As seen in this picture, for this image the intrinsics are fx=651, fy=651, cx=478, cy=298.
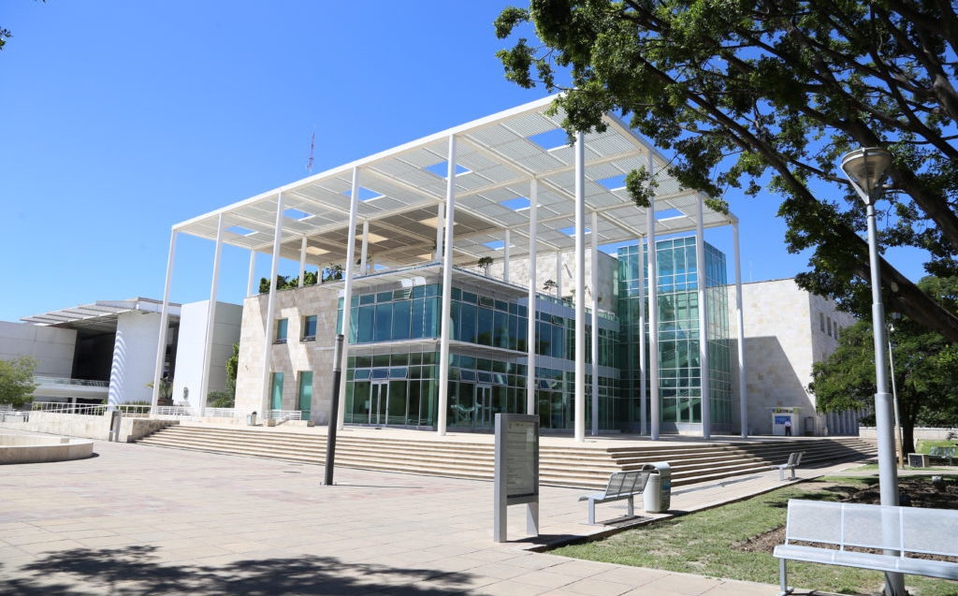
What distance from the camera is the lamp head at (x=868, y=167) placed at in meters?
7.75

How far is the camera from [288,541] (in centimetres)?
876

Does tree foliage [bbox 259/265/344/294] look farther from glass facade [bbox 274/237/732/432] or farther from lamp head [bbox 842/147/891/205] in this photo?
lamp head [bbox 842/147/891/205]

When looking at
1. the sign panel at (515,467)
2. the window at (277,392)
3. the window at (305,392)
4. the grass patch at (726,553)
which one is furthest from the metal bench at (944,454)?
the window at (277,392)

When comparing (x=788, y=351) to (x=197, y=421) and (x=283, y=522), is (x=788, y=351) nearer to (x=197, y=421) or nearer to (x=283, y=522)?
(x=197, y=421)

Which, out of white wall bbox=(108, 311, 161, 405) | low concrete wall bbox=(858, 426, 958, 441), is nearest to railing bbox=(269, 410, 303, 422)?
white wall bbox=(108, 311, 161, 405)

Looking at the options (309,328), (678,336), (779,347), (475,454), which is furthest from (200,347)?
(779,347)

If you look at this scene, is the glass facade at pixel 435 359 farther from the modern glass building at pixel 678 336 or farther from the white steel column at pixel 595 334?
the modern glass building at pixel 678 336

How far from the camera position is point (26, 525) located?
916 cm

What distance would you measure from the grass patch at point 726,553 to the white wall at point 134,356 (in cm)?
5852

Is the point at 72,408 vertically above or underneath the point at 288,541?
above

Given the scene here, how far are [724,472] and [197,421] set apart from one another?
27439 millimetres

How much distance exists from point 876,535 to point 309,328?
117 feet

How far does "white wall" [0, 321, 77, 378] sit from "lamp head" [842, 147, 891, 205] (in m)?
74.4

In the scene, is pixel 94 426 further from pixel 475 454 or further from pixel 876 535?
pixel 876 535
